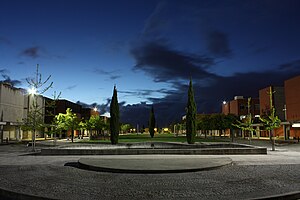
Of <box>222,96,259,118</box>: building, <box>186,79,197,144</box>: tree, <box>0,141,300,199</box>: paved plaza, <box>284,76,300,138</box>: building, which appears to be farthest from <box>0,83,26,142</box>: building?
<box>222,96,259,118</box>: building

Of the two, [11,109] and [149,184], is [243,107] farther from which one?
[149,184]

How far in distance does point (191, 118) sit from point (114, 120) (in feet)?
27.9

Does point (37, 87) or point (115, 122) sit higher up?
point (37, 87)

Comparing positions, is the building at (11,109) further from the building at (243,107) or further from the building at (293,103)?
the building at (243,107)

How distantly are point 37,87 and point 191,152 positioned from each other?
15.3m

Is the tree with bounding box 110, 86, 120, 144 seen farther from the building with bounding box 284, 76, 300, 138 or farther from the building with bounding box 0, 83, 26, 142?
the building with bounding box 284, 76, 300, 138

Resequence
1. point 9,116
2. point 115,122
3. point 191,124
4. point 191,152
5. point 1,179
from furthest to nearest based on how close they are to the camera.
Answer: point 9,116, point 115,122, point 191,124, point 191,152, point 1,179

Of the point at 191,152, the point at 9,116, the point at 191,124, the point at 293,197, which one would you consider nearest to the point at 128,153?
the point at 191,152

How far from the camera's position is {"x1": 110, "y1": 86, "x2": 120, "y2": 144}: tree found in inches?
1316

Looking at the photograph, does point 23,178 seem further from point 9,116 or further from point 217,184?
point 9,116

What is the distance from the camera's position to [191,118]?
31.1 meters

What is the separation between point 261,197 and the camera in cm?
807

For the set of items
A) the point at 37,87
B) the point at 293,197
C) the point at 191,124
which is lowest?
the point at 293,197

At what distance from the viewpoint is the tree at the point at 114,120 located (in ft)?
110
